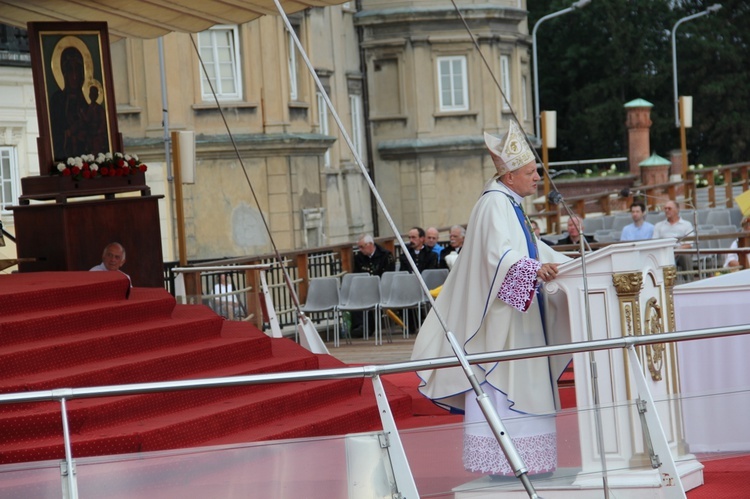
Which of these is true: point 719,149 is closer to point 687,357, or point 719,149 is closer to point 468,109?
point 468,109

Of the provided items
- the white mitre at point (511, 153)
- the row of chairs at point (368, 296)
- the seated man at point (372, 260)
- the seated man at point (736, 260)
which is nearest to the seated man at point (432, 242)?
the row of chairs at point (368, 296)

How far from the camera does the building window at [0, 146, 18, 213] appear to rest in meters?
25.9

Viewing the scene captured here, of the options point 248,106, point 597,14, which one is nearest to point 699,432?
point 248,106

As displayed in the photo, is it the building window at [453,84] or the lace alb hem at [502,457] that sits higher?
the building window at [453,84]

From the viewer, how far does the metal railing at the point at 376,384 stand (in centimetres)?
539

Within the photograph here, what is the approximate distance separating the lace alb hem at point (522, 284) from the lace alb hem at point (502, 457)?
1004 millimetres

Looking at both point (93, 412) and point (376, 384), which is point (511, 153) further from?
point (93, 412)

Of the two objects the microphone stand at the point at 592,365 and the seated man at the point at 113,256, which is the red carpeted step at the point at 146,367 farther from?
the microphone stand at the point at 592,365

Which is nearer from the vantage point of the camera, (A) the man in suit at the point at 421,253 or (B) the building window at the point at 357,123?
(A) the man in suit at the point at 421,253

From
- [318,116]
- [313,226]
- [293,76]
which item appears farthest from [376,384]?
[318,116]

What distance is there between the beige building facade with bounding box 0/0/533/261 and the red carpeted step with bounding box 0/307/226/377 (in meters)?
12.9

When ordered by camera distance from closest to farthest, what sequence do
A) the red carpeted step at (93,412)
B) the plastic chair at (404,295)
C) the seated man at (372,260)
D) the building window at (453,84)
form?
the red carpeted step at (93,412), the plastic chair at (404,295), the seated man at (372,260), the building window at (453,84)

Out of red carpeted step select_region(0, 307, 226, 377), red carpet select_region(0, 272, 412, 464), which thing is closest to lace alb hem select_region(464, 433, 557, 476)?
red carpet select_region(0, 272, 412, 464)

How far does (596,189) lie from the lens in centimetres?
4809
